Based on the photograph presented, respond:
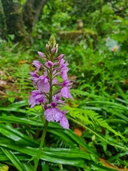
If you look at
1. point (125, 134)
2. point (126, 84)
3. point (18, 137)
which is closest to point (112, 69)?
point (126, 84)

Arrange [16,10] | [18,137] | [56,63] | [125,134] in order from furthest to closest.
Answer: [16,10]
[125,134]
[18,137]
[56,63]

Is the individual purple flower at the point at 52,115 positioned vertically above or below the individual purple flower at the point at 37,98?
below

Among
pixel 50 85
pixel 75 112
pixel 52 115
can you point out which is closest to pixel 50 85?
pixel 50 85

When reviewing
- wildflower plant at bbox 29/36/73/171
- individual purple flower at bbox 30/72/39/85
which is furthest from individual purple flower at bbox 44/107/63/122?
individual purple flower at bbox 30/72/39/85

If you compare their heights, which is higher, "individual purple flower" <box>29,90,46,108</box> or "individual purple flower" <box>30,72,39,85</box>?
"individual purple flower" <box>30,72,39,85</box>

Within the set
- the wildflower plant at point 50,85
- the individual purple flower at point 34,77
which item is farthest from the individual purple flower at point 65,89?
the individual purple flower at point 34,77

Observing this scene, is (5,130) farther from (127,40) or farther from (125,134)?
(127,40)

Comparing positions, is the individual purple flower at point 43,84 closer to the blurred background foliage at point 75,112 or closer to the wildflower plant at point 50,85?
the wildflower plant at point 50,85

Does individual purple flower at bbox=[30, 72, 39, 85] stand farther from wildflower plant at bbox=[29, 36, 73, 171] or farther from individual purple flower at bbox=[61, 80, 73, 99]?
individual purple flower at bbox=[61, 80, 73, 99]

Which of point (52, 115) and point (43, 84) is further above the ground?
point (43, 84)

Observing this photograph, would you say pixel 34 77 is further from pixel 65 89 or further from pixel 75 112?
pixel 75 112

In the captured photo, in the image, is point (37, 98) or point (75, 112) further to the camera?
point (75, 112)
